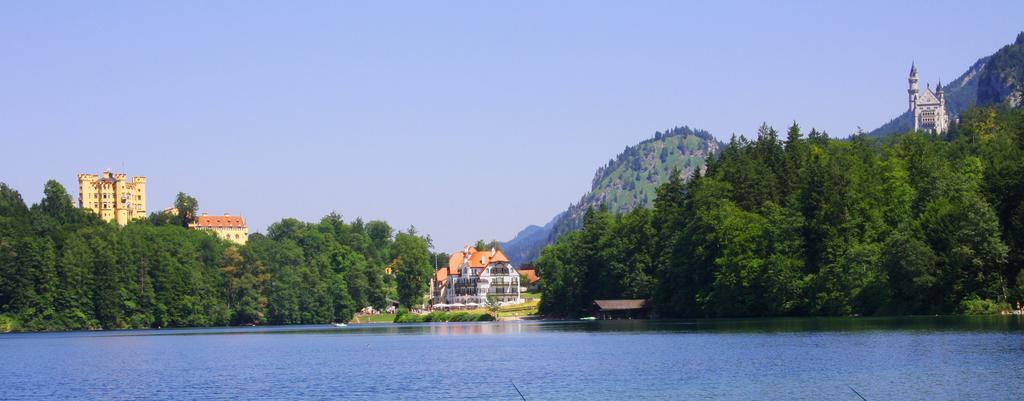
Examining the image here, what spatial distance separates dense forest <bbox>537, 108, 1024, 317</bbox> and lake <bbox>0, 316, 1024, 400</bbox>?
7820mm

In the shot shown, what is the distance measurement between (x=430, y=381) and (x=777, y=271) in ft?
185

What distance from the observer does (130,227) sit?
540 ft

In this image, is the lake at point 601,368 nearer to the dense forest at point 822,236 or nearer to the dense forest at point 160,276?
the dense forest at point 822,236

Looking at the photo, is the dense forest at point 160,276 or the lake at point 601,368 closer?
the lake at point 601,368

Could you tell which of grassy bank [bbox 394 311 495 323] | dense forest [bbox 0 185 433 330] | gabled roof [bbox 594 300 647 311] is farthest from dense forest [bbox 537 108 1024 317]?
dense forest [bbox 0 185 433 330]

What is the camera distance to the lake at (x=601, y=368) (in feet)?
122

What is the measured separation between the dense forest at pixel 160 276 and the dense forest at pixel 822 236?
39.0m

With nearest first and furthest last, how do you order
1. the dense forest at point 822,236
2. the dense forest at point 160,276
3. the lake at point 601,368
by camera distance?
the lake at point 601,368
the dense forest at point 822,236
the dense forest at point 160,276

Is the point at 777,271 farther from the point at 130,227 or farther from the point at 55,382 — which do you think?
the point at 130,227

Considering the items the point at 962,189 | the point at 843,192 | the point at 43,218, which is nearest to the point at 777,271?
the point at 843,192

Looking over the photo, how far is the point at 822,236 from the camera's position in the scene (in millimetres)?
97562

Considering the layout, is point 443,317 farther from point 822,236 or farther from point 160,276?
point 822,236

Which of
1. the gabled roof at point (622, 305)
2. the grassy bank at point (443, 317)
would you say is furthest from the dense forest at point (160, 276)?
the gabled roof at point (622, 305)

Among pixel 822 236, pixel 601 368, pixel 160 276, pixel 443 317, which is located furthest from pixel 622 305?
pixel 601 368
